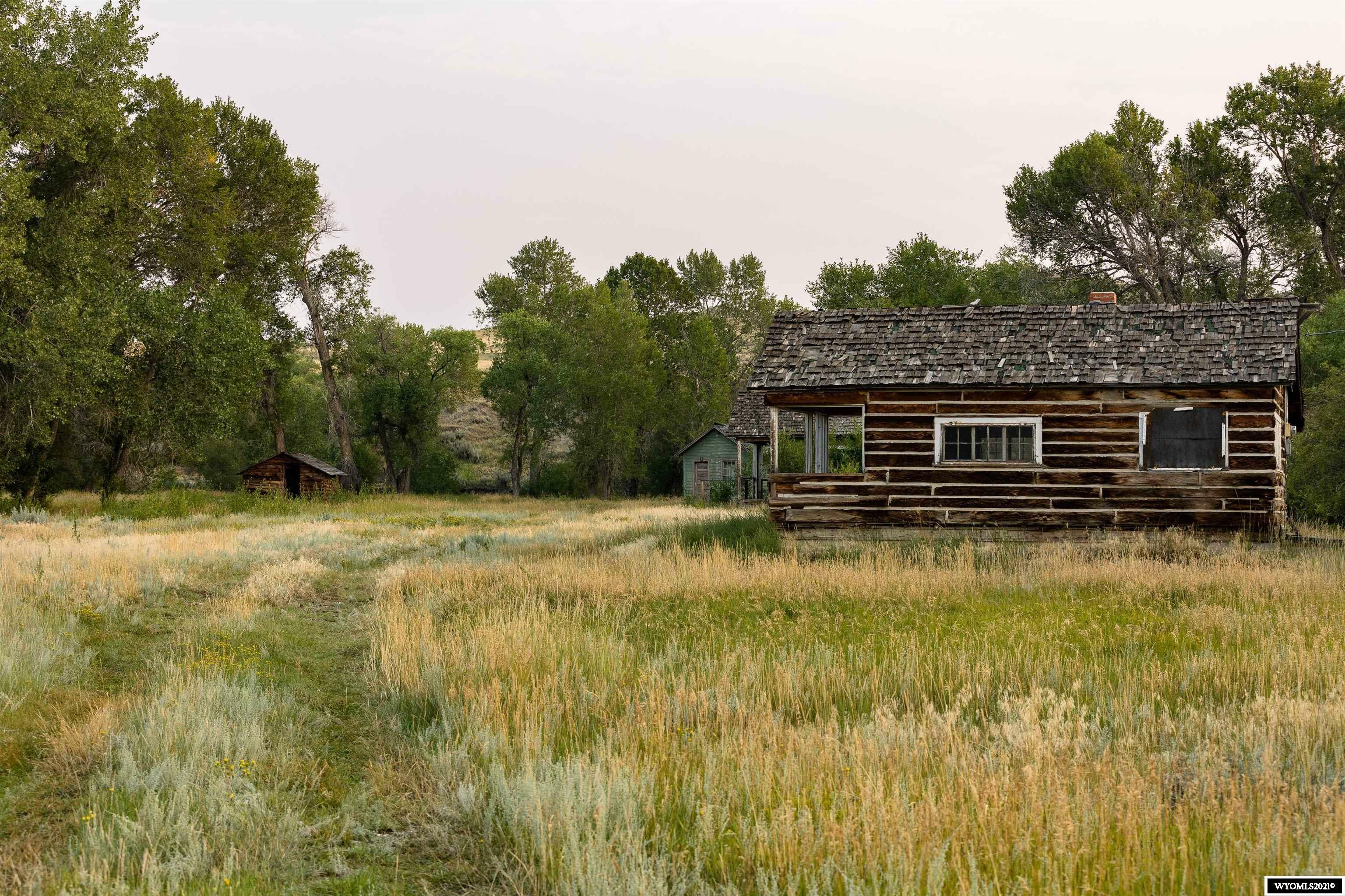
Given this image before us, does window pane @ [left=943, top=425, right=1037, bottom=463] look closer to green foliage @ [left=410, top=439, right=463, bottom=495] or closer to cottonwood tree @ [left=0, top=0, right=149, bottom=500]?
cottonwood tree @ [left=0, top=0, right=149, bottom=500]

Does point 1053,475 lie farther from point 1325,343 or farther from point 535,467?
point 535,467

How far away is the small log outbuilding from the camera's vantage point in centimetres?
4697

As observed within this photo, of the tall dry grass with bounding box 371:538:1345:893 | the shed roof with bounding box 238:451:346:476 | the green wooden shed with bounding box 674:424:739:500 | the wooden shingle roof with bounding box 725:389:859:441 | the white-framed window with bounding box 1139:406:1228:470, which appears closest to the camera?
→ the tall dry grass with bounding box 371:538:1345:893

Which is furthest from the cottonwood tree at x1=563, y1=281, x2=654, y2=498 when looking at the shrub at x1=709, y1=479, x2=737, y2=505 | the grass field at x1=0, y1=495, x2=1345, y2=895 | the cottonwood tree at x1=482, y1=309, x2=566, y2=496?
the grass field at x1=0, y1=495, x2=1345, y2=895

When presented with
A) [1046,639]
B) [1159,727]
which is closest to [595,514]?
[1046,639]

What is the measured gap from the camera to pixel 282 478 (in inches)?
1875

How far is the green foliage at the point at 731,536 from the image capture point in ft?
67.9

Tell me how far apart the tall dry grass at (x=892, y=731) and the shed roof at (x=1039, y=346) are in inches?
291

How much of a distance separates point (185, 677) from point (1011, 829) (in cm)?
753

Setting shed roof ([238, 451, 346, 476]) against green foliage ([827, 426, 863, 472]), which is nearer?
green foliage ([827, 426, 863, 472])

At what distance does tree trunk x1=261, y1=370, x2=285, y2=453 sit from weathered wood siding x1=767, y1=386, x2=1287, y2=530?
108ft

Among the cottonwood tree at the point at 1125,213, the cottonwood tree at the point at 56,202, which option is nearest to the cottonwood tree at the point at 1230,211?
the cottonwood tree at the point at 1125,213

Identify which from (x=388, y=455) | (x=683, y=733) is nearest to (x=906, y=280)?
(x=388, y=455)

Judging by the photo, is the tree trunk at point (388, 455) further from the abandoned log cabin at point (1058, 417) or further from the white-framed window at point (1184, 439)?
the white-framed window at point (1184, 439)
